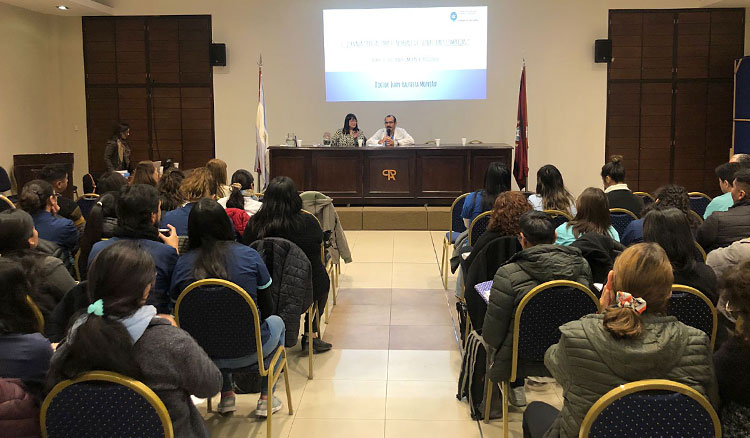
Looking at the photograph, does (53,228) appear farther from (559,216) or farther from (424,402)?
(559,216)

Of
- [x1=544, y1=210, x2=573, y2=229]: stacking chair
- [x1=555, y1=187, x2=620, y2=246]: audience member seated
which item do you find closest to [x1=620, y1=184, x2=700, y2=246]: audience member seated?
[x1=555, y1=187, x2=620, y2=246]: audience member seated

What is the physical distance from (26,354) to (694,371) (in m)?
2.01

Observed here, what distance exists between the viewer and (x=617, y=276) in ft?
7.28

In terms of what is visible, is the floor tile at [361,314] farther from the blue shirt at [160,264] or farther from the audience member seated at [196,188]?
the blue shirt at [160,264]

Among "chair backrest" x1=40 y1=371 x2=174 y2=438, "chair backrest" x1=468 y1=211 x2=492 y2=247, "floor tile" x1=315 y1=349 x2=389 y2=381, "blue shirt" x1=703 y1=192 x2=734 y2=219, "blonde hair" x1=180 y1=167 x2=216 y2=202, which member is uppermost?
"blonde hair" x1=180 y1=167 x2=216 y2=202

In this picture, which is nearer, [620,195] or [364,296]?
[620,195]

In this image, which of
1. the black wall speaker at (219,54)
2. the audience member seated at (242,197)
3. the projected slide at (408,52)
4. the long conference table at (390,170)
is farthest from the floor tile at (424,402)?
the black wall speaker at (219,54)

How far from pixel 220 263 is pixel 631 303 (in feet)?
5.91

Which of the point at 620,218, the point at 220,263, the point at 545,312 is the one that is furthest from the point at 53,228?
the point at 620,218

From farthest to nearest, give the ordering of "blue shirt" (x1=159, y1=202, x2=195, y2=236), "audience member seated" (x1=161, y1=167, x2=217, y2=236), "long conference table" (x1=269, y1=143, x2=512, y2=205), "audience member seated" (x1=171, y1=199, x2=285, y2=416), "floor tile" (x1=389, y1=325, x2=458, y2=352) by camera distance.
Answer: "long conference table" (x1=269, y1=143, x2=512, y2=205)
"floor tile" (x1=389, y1=325, x2=458, y2=352)
"audience member seated" (x1=161, y1=167, x2=217, y2=236)
"blue shirt" (x1=159, y1=202, x2=195, y2=236)
"audience member seated" (x1=171, y1=199, x2=285, y2=416)

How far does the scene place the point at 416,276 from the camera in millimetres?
6746

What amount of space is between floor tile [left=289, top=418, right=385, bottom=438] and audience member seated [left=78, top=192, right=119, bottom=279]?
146cm

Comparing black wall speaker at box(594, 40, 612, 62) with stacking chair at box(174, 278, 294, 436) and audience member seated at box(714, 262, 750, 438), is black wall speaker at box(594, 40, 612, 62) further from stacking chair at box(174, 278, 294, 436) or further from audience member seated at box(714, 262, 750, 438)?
audience member seated at box(714, 262, 750, 438)

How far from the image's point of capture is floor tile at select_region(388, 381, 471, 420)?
3.76 meters
